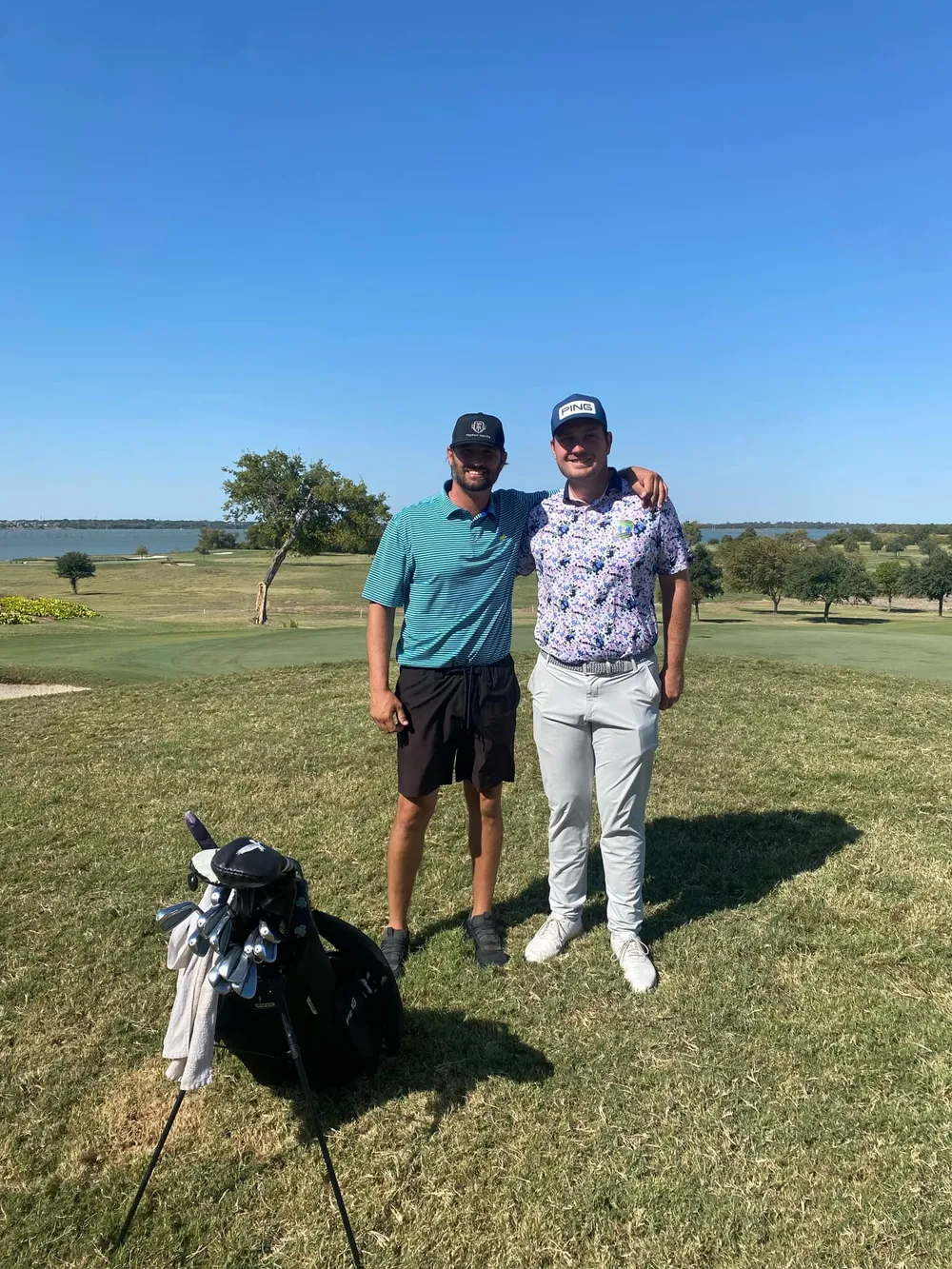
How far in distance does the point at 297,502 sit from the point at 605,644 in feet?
115

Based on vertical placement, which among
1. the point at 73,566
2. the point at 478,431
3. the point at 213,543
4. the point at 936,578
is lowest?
the point at 936,578

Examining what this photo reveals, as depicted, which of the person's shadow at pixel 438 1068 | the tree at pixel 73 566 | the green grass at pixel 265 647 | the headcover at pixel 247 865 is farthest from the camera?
the tree at pixel 73 566

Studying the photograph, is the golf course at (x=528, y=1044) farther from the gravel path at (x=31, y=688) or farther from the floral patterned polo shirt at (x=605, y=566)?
the gravel path at (x=31, y=688)

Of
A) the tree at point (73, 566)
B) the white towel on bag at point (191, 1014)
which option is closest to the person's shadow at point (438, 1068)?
the white towel on bag at point (191, 1014)

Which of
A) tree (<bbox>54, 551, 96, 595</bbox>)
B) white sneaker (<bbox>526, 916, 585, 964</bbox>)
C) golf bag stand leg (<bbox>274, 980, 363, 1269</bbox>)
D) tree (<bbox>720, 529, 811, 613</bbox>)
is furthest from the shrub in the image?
tree (<bbox>720, 529, 811, 613</bbox>)

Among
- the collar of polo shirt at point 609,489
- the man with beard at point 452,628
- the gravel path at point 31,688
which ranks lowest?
the gravel path at point 31,688

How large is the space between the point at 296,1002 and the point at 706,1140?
1.38 metres

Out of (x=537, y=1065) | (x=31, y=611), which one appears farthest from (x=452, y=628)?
(x=31, y=611)

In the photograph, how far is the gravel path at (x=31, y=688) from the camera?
981 centimetres

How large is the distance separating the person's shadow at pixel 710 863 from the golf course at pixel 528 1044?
0.08ft

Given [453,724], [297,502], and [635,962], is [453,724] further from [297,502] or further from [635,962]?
[297,502]

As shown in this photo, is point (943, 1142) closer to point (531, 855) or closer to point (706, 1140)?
point (706, 1140)

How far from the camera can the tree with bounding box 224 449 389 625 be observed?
119 feet

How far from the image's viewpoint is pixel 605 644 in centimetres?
333
